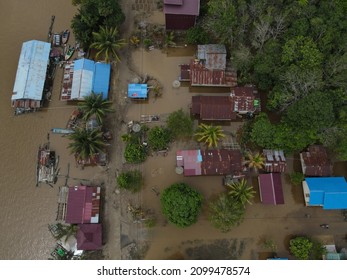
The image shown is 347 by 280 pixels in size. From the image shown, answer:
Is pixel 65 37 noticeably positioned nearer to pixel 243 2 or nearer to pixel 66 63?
pixel 66 63

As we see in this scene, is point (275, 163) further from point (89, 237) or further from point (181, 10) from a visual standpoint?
point (89, 237)

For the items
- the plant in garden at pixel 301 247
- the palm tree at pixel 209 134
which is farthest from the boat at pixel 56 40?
the plant in garden at pixel 301 247

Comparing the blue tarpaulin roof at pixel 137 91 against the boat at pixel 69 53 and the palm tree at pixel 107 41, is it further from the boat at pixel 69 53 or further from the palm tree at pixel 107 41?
the boat at pixel 69 53

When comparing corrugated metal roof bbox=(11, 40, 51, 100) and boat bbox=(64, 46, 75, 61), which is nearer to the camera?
corrugated metal roof bbox=(11, 40, 51, 100)

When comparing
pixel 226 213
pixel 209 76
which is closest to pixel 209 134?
pixel 209 76

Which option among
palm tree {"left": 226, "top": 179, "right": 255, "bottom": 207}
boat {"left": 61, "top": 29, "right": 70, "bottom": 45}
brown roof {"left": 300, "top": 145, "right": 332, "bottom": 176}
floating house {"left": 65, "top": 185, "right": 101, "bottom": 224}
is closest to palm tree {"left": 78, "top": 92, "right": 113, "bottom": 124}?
floating house {"left": 65, "top": 185, "right": 101, "bottom": 224}

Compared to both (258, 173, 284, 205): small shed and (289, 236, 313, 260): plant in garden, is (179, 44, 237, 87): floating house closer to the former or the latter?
(258, 173, 284, 205): small shed
